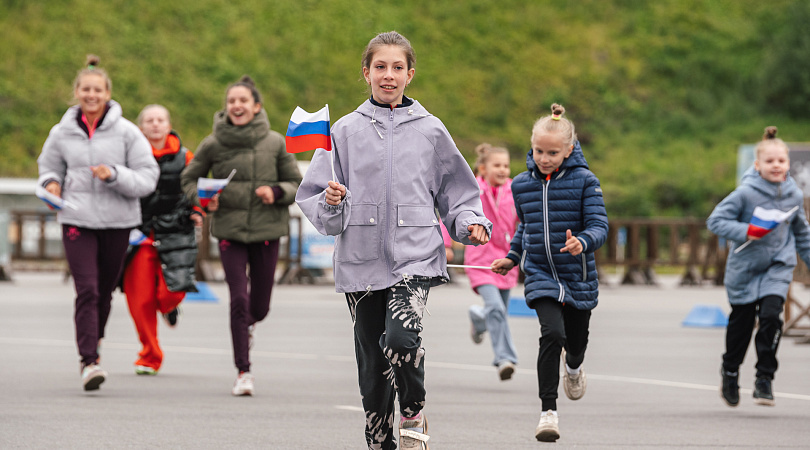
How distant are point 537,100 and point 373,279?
171 feet

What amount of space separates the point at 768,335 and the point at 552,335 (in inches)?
79.2

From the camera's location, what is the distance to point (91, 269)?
8.71 meters

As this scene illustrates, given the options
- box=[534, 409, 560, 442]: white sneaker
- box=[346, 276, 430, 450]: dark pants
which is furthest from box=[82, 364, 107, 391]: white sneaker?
box=[346, 276, 430, 450]: dark pants

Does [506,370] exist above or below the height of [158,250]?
below

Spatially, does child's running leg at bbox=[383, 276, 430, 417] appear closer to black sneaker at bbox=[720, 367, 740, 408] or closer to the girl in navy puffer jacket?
the girl in navy puffer jacket

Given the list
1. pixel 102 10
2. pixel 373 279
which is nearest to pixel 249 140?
pixel 373 279

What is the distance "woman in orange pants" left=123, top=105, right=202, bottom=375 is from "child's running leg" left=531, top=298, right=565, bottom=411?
3352 mm

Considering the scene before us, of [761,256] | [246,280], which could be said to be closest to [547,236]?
[761,256]

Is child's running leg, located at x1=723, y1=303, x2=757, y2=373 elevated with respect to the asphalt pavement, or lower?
elevated

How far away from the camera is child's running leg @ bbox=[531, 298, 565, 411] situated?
6906 mm

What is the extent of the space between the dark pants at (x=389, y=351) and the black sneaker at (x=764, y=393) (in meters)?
3.35

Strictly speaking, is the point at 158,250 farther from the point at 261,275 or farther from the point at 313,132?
the point at 313,132

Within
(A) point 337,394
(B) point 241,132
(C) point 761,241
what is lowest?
(A) point 337,394

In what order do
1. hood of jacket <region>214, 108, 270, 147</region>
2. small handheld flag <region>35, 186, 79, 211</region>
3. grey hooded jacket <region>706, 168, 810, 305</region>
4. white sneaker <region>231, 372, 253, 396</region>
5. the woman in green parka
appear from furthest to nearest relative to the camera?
hood of jacket <region>214, 108, 270, 147</region> < the woman in green parka < white sneaker <region>231, 372, 253, 396</region> < small handheld flag <region>35, 186, 79, 211</region> < grey hooded jacket <region>706, 168, 810, 305</region>
